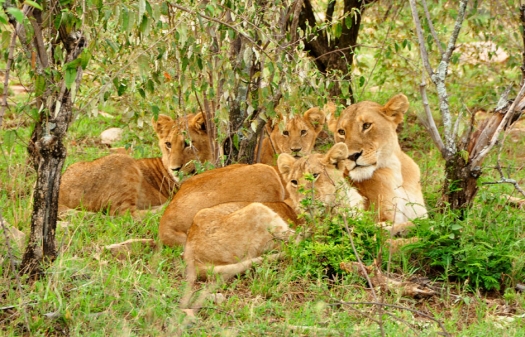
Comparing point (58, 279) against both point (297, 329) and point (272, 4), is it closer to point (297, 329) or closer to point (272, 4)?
point (297, 329)

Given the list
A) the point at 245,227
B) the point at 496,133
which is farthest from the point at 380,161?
the point at 245,227

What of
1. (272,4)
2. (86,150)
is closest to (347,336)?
(272,4)

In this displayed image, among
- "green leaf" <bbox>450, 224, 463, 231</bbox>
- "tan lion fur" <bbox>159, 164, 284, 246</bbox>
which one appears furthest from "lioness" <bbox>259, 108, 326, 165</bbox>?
"green leaf" <bbox>450, 224, 463, 231</bbox>

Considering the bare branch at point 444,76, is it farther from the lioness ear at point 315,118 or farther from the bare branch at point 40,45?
the bare branch at point 40,45

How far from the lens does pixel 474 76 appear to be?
910 cm

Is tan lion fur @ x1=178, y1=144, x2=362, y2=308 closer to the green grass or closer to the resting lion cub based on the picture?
the resting lion cub

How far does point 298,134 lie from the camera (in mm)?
7805

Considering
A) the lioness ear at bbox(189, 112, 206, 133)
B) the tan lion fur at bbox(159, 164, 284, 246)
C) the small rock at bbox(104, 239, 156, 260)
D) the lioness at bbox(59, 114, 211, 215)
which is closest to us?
the small rock at bbox(104, 239, 156, 260)

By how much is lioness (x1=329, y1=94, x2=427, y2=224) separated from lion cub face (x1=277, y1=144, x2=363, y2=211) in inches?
10.3

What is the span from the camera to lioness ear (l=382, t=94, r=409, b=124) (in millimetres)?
6391

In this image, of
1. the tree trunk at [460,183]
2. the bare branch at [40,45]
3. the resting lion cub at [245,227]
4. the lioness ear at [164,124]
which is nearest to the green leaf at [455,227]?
the tree trunk at [460,183]

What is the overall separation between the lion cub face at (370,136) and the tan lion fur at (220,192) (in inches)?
24.5

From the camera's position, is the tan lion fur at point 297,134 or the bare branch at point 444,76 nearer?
the bare branch at point 444,76

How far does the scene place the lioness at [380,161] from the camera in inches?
244
